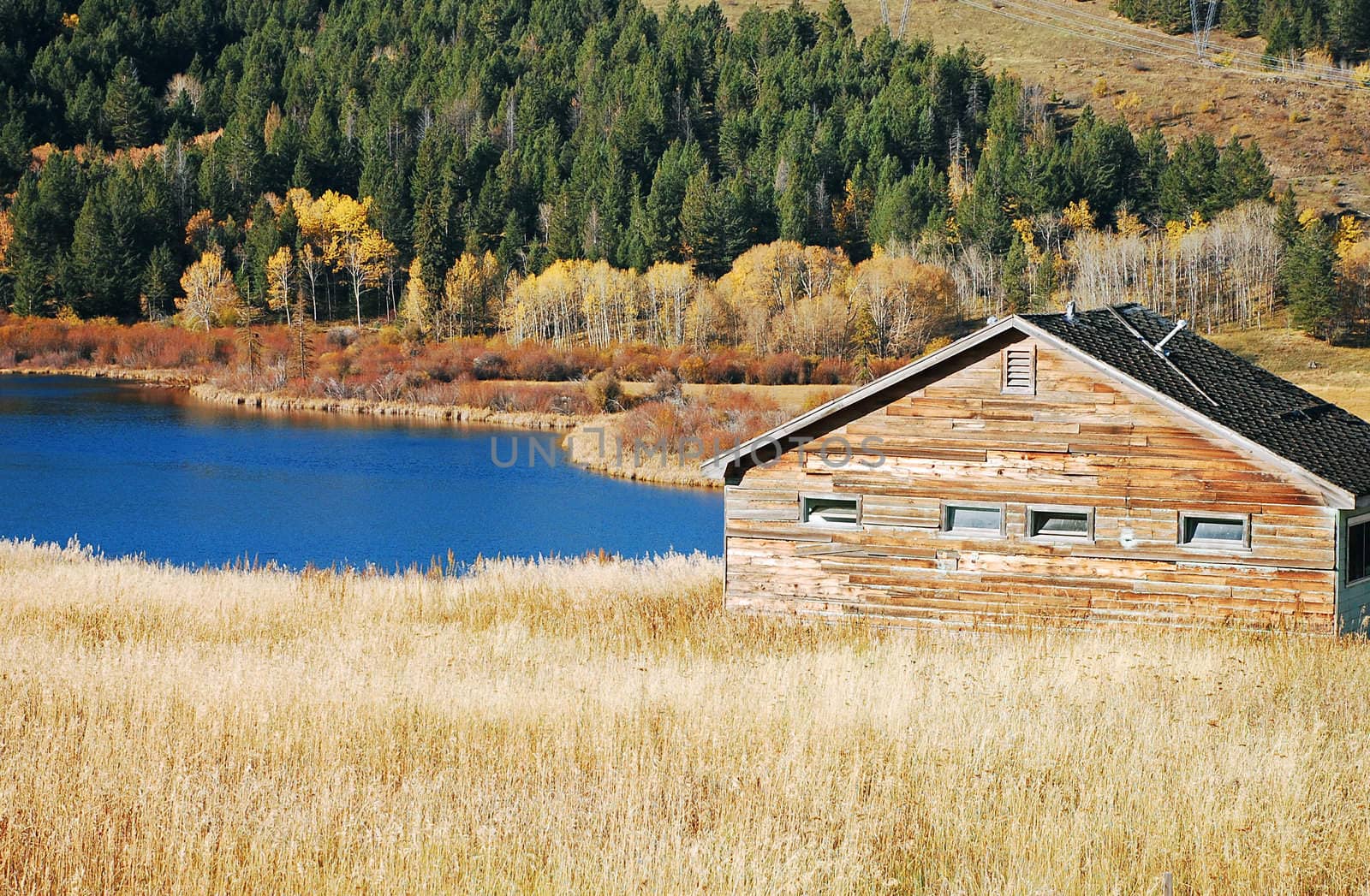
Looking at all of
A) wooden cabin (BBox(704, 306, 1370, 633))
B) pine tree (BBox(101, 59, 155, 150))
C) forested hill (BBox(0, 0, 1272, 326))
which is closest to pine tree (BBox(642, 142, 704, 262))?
forested hill (BBox(0, 0, 1272, 326))

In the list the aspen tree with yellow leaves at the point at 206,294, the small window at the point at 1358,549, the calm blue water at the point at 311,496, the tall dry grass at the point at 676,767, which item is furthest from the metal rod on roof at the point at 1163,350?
the aspen tree with yellow leaves at the point at 206,294

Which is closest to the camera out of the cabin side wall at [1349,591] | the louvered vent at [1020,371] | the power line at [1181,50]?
the cabin side wall at [1349,591]

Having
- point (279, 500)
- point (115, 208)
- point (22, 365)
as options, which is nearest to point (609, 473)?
point (279, 500)

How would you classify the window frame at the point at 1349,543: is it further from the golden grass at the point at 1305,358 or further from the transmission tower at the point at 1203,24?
the transmission tower at the point at 1203,24

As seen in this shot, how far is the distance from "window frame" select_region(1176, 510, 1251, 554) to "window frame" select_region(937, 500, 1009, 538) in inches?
87.4

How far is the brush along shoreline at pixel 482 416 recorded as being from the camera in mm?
52219

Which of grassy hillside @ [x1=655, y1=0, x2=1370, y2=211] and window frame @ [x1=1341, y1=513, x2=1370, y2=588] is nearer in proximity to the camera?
window frame @ [x1=1341, y1=513, x2=1370, y2=588]

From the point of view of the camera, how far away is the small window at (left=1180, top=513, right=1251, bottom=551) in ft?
57.5

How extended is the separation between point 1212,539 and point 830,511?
5.09 m

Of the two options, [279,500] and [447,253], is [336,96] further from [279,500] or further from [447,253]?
[279,500]

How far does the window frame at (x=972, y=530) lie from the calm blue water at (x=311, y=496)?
16.0 metres

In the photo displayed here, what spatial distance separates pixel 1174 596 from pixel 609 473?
35939 mm

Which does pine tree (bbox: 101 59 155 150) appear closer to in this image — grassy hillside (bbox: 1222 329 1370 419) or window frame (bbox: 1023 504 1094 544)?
grassy hillside (bbox: 1222 329 1370 419)

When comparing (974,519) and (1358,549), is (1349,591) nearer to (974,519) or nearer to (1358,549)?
(1358,549)
